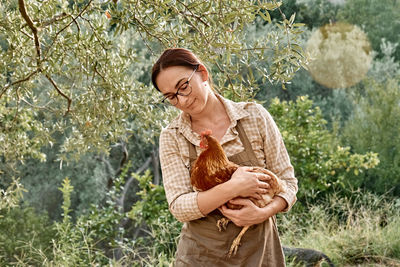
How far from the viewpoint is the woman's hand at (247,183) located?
1.80 metres

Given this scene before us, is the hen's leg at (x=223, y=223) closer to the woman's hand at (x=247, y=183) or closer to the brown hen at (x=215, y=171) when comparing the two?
the brown hen at (x=215, y=171)

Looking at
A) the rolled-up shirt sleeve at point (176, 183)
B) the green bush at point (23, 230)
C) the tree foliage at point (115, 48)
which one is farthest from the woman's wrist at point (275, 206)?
the green bush at point (23, 230)

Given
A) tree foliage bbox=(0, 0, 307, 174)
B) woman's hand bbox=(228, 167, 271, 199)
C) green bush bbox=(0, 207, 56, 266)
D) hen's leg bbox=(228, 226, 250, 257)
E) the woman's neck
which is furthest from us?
green bush bbox=(0, 207, 56, 266)

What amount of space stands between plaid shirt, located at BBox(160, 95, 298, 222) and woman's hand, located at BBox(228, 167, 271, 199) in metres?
0.14

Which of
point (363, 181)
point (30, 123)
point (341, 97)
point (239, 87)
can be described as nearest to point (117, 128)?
point (239, 87)

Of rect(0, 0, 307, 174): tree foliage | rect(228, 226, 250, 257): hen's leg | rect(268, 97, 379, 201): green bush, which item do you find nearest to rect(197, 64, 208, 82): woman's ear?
rect(0, 0, 307, 174): tree foliage

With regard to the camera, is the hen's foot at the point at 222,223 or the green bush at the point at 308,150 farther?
the green bush at the point at 308,150

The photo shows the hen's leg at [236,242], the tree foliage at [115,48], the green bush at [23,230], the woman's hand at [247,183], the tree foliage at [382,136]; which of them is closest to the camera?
the woman's hand at [247,183]

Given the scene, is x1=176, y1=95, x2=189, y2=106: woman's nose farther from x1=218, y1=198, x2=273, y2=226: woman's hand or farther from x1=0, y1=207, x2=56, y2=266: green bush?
x1=0, y1=207, x2=56, y2=266: green bush

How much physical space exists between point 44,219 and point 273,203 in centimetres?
883

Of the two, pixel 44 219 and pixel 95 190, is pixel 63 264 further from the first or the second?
A: pixel 95 190

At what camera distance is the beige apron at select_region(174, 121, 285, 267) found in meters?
1.96

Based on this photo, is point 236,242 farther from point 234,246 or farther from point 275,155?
point 275,155

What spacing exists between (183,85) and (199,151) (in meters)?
0.27
